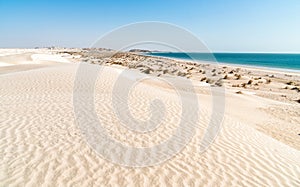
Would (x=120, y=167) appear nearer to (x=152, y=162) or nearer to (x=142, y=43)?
(x=152, y=162)

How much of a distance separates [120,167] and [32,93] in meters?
8.16

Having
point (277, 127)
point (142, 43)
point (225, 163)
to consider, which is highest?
point (142, 43)

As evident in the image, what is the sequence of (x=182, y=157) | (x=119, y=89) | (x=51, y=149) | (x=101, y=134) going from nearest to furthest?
1. (x=51, y=149)
2. (x=182, y=157)
3. (x=101, y=134)
4. (x=119, y=89)

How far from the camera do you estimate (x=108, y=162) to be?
5324 mm

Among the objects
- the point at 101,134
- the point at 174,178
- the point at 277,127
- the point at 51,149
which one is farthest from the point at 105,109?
the point at 277,127

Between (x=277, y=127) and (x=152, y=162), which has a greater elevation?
(x=152, y=162)

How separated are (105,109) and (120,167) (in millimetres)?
4196

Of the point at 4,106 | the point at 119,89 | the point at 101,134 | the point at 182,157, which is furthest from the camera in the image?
the point at 119,89

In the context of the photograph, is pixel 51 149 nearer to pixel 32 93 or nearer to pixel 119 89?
pixel 32 93

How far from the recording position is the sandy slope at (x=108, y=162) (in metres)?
4.70

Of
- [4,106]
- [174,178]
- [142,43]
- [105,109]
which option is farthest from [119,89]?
[174,178]

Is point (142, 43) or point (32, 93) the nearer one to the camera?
point (32, 93)

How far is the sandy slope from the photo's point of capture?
4.70m

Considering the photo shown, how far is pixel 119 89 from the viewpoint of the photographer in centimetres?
1303
